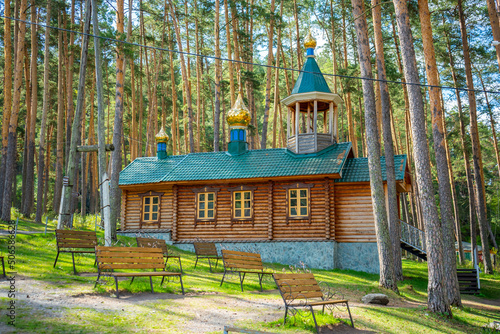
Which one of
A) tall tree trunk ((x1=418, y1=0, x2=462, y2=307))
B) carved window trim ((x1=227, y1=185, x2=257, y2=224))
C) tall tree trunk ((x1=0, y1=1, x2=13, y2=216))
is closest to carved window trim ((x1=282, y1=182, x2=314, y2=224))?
carved window trim ((x1=227, y1=185, x2=257, y2=224))

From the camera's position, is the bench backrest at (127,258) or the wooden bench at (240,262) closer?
the bench backrest at (127,258)

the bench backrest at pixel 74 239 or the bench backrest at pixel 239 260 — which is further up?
the bench backrest at pixel 74 239

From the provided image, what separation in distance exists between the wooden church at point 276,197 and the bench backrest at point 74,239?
29.2 feet

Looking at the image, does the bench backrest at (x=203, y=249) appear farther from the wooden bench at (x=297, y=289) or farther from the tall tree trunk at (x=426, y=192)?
the tall tree trunk at (x=426, y=192)

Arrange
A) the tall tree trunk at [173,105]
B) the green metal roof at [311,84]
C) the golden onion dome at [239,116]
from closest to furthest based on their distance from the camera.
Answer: the green metal roof at [311,84]
the golden onion dome at [239,116]
the tall tree trunk at [173,105]

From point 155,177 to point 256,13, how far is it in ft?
31.6

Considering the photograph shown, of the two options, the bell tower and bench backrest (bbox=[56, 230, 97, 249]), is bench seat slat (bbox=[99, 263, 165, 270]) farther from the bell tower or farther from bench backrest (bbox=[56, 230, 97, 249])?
the bell tower

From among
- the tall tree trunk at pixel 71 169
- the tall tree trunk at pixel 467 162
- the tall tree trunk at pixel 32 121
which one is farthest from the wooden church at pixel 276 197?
the tall tree trunk at pixel 71 169

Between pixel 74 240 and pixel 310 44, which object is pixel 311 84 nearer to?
pixel 310 44

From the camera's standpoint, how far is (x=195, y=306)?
298 inches

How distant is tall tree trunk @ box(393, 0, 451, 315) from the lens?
30.8 feet

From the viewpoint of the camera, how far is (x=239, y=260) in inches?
406

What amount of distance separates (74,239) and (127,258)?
2.21 meters

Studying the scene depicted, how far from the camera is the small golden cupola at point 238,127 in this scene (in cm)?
2098
